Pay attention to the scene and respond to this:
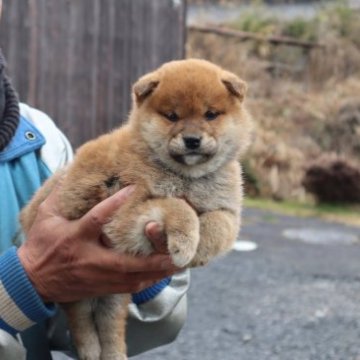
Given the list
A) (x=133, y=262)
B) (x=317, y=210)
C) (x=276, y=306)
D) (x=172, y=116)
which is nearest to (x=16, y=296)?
(x=133, y=262)

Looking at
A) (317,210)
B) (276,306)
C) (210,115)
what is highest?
(210,115)

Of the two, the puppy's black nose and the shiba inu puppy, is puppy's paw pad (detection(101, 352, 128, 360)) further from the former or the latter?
the puppy's black nose

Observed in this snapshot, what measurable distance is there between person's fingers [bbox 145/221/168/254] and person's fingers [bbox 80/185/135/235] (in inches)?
4.7

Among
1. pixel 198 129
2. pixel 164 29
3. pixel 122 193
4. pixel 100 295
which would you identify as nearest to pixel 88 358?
pixel 100 295

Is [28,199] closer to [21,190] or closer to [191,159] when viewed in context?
[21,190]

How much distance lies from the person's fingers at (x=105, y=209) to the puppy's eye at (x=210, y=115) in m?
0.34

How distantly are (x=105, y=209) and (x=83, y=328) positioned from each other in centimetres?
54

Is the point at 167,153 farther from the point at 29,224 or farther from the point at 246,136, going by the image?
the point at 29,224

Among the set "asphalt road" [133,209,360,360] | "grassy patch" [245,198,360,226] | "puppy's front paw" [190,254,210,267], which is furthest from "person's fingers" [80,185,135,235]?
"grassy patch" [245,198,360,226]

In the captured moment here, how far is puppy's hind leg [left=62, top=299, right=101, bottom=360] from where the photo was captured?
237 cm

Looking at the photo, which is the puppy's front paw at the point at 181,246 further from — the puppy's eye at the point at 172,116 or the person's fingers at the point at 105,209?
the puppy's eye at the point at 172,116

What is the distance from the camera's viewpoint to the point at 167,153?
7.13 ft

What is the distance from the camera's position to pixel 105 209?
2.05 meters

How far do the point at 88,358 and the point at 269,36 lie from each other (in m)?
16.4
